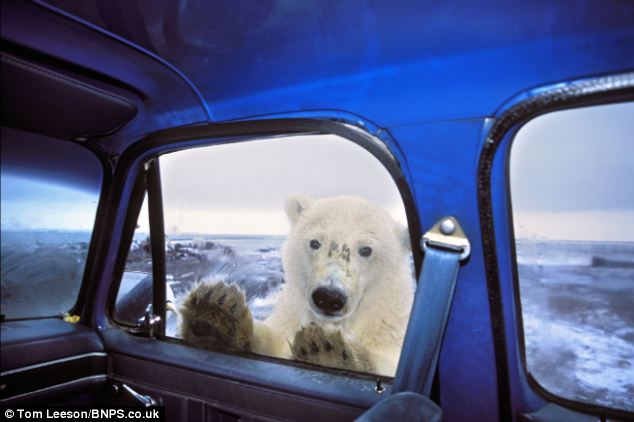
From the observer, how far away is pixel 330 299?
1637mm

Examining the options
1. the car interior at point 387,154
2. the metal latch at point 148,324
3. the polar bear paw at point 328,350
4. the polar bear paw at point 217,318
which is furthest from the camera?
the metal latch at point 148,324

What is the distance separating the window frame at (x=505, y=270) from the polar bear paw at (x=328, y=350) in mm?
566

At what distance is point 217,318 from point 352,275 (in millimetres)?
781

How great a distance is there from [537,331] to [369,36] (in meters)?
1.21

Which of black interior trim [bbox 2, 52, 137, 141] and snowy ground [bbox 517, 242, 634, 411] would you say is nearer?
snowy ground [bbox 517, 242, 634, 411]

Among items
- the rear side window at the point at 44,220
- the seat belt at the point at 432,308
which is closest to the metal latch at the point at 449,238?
the seat belt at the point at 432,308

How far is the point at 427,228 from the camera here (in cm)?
140

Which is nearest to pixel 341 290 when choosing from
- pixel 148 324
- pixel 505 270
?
pixel 505 270

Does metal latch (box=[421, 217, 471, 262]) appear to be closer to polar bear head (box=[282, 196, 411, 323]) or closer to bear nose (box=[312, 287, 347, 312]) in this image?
polar bear head (box=[282, 196, 411, 323])

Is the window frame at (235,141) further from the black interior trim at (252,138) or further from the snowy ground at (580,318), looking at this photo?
the snowy ground at (580,318)

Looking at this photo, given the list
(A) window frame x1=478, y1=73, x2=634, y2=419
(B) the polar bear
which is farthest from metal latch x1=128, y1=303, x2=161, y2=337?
(A) window frame x1=478, y1=73, x2=634, y2=419

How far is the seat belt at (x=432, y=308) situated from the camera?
1.32 metres

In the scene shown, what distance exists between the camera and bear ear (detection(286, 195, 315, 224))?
5.71 ft

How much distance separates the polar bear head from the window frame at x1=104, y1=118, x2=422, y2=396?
20 cm
